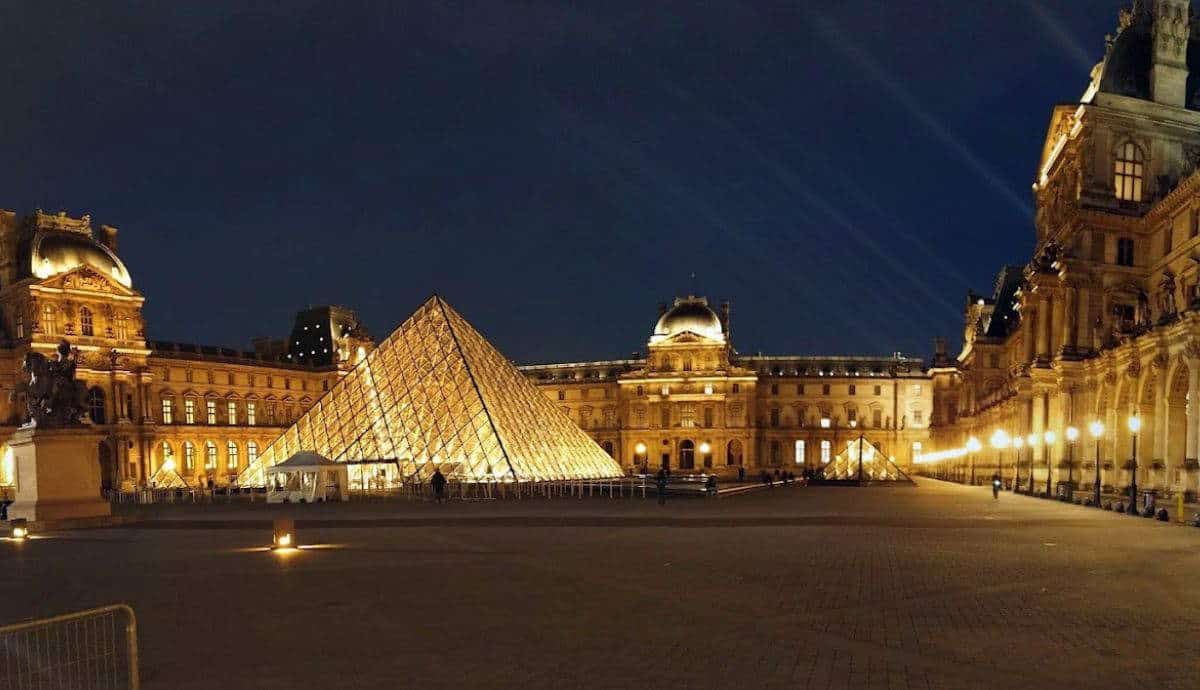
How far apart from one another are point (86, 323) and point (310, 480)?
31452mm

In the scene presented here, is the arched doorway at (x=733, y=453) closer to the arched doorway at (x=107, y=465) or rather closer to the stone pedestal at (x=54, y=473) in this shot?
the arched doorway at (x=107, y=465)

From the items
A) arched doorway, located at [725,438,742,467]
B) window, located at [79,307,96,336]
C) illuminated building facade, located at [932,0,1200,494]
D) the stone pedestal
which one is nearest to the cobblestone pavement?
the stone pedestal

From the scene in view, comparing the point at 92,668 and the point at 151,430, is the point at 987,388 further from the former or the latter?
the point at 92,668

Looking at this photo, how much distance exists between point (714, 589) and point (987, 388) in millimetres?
52875

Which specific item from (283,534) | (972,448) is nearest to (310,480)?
(283,534)

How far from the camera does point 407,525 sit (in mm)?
18875

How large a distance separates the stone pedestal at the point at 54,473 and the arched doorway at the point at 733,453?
60765mm

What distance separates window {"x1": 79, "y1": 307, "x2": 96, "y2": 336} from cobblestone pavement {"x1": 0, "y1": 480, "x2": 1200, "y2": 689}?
1645 inches

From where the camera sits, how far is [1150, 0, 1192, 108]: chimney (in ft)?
108

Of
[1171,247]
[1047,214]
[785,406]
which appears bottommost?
[785,406]

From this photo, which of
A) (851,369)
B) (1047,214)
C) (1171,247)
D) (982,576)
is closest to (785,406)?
(851,369)

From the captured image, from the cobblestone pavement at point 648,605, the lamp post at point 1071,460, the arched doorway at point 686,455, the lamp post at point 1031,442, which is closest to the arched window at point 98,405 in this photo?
the cobblestone pavement at point 648,605

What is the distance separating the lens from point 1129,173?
107ft

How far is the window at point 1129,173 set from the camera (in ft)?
107
